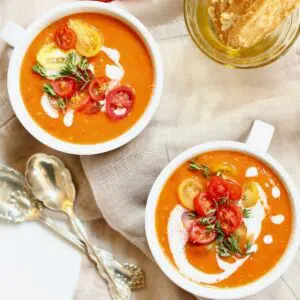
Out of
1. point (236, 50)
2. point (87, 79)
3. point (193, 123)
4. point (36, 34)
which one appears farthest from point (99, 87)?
point (236, 50)

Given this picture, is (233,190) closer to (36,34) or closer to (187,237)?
(187,237)

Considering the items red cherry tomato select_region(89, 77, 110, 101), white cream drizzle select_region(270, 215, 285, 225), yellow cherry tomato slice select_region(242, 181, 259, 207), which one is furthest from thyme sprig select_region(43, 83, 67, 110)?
white cream drizzle select_region(270, 215, 285, 225)

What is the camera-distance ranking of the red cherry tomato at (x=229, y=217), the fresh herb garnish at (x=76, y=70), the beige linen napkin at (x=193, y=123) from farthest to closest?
the beige linen napkin at (x=193, y=123)
the fresh herb garnish at (x=76, y=70)
the red cherry tomato at (x=229, y=217)

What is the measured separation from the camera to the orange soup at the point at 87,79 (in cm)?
234

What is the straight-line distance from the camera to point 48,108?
237cm

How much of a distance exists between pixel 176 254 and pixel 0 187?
2.41 ft

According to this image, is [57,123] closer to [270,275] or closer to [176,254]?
[176,254]

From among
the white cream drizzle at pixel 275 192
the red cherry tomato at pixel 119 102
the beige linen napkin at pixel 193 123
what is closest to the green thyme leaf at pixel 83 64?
the red cherry tomato at pixel 119 102

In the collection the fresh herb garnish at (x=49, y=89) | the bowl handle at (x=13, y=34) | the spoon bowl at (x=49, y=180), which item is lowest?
the spoon bowl at (x=49, y=180)

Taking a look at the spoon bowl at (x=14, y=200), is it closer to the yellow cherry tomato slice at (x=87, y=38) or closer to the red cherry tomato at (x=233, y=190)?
the yellow cherry tomato slice at (x=87, y=38)

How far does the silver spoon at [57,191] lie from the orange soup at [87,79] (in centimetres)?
19

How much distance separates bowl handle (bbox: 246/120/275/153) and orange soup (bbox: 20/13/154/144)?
1.28 feet

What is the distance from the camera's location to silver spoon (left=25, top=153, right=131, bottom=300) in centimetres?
251

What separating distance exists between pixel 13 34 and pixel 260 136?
0.93 m
